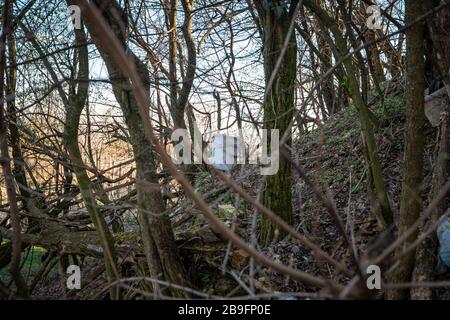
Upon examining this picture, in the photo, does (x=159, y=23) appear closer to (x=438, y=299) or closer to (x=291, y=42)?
(x=291, y=42)

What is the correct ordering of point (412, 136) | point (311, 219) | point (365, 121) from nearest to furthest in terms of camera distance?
point (412, 136) < point (365, 121) < point (311, 219)

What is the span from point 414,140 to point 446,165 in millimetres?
427

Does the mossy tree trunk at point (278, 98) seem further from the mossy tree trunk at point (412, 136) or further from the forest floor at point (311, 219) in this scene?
the mossy tree trunk at point (412, 136)

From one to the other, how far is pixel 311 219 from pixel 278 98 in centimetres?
113

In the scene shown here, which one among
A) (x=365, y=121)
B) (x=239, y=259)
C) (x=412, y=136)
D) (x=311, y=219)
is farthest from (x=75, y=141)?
(x=412, y=136)

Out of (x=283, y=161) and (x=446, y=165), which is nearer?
(x=446, y=165)

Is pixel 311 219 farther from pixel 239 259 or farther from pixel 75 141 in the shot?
pixel 75 141

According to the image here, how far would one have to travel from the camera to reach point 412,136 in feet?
7.64

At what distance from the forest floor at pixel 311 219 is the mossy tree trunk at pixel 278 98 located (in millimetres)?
149

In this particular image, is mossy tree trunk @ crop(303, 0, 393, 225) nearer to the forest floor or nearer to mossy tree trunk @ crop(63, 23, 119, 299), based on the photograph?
the forest floor

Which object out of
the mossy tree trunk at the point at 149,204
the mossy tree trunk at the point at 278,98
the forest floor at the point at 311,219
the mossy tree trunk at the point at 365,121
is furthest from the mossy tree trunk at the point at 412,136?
the mossy tree trunk at the point at 149,204

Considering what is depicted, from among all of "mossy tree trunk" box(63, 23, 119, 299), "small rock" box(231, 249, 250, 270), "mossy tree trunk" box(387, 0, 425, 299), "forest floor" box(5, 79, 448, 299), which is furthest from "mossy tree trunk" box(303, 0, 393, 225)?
"mossy tree trunk" box(63, 23, 119, 299)
